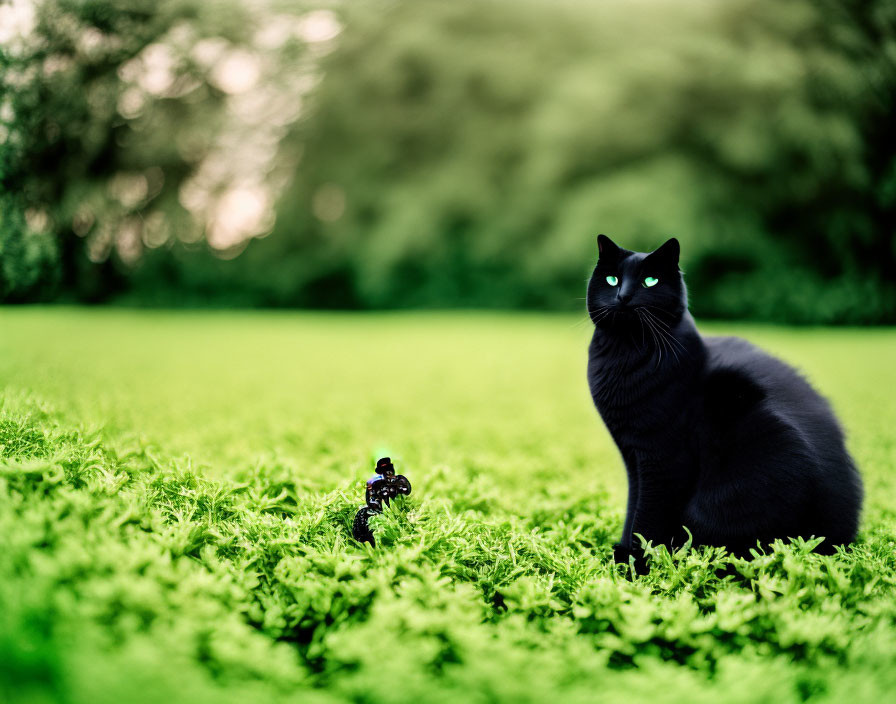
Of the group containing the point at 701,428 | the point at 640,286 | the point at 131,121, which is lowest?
the point at 701,428

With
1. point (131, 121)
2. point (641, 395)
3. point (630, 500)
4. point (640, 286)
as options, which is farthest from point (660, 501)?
point (131, 121)

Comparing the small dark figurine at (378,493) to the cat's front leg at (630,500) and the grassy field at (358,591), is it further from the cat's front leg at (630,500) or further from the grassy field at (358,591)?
the cat's front leg at (630,500)

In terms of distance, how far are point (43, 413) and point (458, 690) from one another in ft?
5.59

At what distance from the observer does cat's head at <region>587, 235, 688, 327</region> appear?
1.99 m

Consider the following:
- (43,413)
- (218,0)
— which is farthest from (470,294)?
(43,413)

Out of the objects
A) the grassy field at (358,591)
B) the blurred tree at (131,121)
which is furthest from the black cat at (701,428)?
the blurred tree at (131,121)

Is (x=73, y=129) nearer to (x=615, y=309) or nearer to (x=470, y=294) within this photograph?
(x=615, y=309)

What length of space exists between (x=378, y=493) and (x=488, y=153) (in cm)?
1436

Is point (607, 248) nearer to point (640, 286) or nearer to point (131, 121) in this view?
point (640, 286)

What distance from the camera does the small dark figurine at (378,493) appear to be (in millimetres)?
1916

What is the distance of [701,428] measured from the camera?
1.98 m

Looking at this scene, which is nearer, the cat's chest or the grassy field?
the grassy field

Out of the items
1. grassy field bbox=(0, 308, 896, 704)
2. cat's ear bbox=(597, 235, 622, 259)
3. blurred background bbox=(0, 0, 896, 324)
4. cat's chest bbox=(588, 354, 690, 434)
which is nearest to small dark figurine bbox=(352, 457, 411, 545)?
grassy field bbox=(0, 308, 896, 704)

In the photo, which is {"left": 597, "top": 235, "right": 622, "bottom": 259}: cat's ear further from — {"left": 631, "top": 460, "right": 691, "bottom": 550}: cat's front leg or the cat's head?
{"left": 631, "top": 460, "right": 691, "bottom": 550}: cat's front leg
